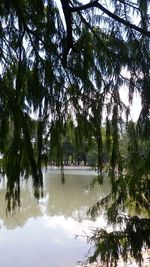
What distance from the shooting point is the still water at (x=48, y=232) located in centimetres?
736

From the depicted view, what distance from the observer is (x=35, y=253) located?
779cm

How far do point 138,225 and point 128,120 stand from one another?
1740mm

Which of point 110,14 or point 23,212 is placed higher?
point 110,14

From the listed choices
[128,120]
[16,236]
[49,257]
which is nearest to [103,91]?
[128,120]

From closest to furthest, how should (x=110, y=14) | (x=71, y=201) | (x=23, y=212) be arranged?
1. (x=110, y=14)
2. (x=23, y=212)
3. (x=71, y=201)

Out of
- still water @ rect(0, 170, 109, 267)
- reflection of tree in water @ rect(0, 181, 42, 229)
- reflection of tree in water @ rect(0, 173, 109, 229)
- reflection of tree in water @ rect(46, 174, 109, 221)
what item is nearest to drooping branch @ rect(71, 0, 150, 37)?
still water @ rect(0, 170, 109, 267)

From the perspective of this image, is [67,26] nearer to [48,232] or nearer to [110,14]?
[110,14]

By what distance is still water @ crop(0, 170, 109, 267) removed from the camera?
24.1 feet

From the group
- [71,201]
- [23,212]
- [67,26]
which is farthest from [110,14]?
[71,201]

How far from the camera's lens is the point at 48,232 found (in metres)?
9.64

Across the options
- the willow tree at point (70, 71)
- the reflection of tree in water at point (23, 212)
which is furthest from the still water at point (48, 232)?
the willow tree at point (70, 71)

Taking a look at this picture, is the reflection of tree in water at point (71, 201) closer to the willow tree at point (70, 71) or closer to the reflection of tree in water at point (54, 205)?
the reflection of tree in water at point (54, 205)

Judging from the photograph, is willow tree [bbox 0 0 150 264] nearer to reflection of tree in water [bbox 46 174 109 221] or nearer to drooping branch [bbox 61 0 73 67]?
drooping branch [bbox 61 0 73 67]

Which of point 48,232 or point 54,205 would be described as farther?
point 54,205
